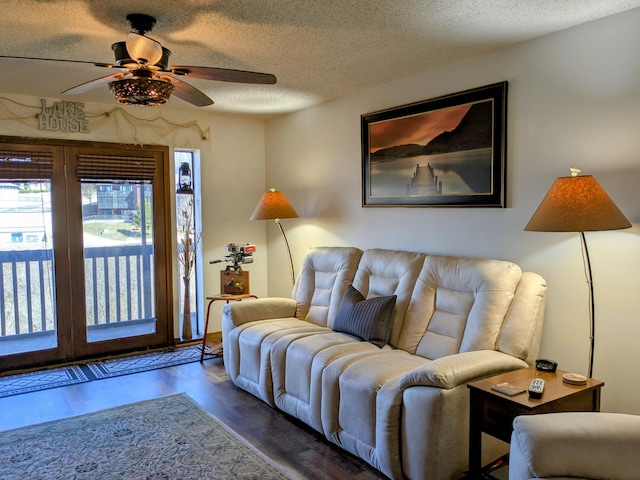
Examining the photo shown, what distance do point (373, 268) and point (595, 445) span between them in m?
2.19

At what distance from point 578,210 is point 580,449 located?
1.10 metres

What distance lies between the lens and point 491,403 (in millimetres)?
2344

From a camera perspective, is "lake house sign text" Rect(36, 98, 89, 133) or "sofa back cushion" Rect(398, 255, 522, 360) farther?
"lake house sign text" Rect(36, 98, 89, 133)

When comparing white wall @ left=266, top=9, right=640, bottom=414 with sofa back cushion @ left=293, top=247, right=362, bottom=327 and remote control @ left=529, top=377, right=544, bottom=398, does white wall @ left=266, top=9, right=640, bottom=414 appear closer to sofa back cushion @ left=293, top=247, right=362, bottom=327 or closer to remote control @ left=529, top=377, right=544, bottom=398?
sofa back cushion @ left=293, top=247, right=362, bottom=327

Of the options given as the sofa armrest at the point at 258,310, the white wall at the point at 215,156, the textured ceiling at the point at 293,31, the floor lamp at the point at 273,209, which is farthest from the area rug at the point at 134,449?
the textured ceiling at the point at 293,31

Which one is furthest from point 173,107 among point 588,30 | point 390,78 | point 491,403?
point 491,403

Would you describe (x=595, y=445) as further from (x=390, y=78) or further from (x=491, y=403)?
(x=390, y=78)

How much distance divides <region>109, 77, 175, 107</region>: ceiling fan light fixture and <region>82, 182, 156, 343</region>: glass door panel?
2.33 meters

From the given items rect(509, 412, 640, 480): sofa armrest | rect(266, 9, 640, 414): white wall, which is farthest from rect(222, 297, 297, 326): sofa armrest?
rect(509, 412, 640, 480): sofa armrest

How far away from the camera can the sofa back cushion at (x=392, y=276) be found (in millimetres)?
3509

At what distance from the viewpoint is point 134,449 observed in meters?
3.02

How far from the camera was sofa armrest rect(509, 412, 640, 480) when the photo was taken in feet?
5.89

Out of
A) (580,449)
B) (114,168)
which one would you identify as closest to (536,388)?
(580,449)

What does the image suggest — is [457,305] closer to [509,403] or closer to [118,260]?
[509,403]
